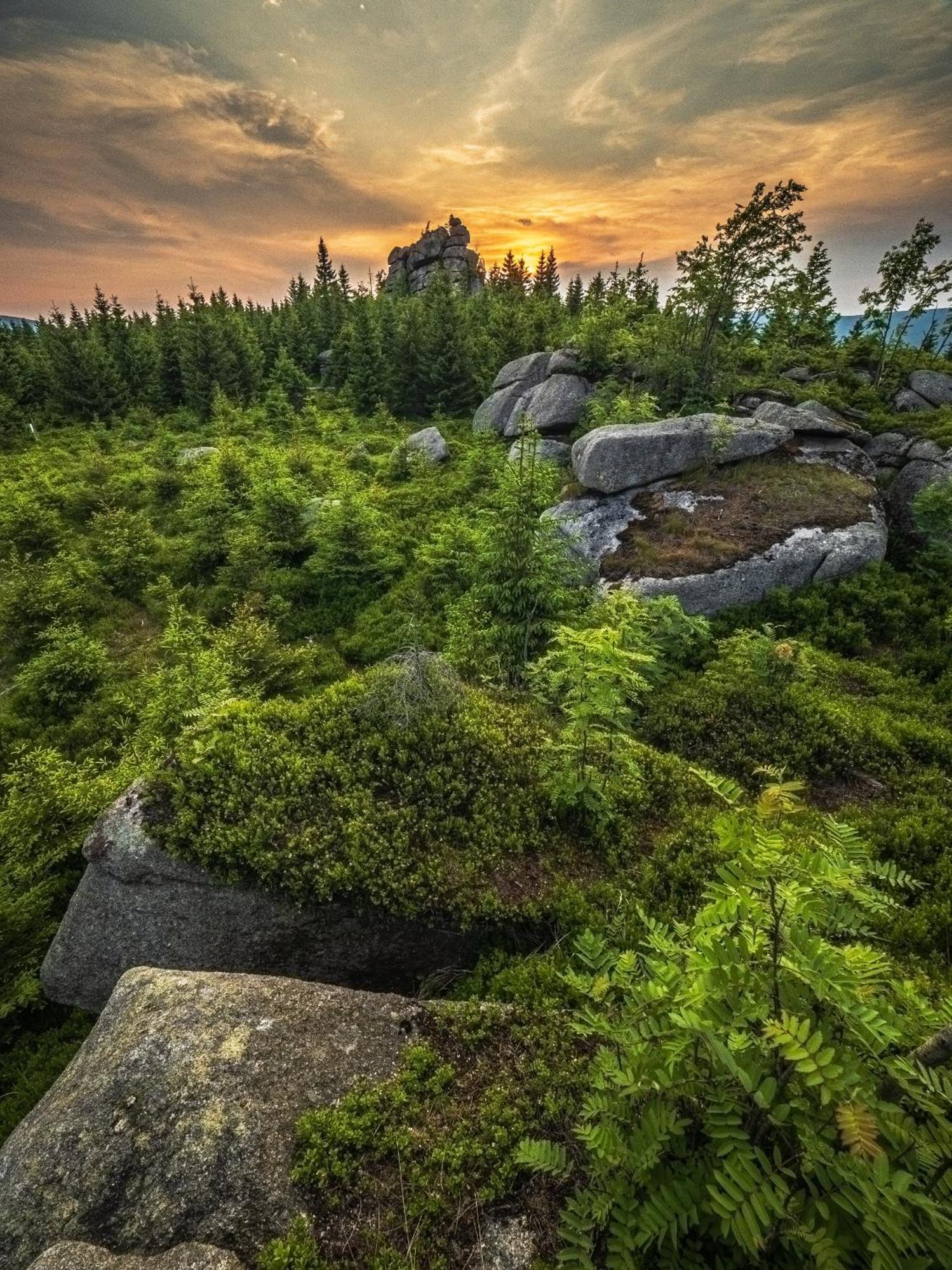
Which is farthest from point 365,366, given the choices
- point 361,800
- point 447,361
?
point 361,800

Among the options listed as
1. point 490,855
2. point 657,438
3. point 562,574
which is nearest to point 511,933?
point 490,855

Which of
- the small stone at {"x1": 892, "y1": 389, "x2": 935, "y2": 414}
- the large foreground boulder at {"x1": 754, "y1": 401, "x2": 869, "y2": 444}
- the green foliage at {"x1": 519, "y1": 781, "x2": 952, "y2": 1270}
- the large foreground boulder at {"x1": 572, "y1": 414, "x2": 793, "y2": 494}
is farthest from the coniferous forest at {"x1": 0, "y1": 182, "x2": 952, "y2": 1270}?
the small stone at {"x1": 892, "y1": 389, "x2": 935, "y2": 414}

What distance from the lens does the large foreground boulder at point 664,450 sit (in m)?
15.9

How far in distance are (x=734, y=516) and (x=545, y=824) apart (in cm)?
1184

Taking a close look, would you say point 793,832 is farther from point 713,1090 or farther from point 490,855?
point 713,1090

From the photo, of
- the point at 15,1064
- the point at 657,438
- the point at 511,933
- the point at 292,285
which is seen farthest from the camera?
the point at 292,285

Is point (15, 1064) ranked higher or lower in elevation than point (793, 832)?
→ lower

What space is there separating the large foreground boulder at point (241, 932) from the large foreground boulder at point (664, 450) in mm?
13908

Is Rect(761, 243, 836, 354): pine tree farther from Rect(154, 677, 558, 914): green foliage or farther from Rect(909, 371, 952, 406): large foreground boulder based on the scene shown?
Rect(154, 677, 558, 914): green foliage

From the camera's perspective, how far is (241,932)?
5094mm

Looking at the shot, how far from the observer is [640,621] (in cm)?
937

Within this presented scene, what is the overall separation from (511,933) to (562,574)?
24.5 ft

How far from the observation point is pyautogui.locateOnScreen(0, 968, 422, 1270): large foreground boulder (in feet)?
9.30

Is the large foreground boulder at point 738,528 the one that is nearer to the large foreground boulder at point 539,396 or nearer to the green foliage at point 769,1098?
the large foreground boulder at point 539,396
